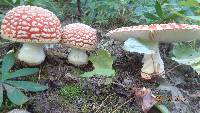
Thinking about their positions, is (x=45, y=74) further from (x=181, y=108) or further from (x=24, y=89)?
(x=181, y=108)

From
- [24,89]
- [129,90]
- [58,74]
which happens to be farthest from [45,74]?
[129,90]

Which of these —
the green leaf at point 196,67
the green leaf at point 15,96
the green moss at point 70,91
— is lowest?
the green moss at point 70,91

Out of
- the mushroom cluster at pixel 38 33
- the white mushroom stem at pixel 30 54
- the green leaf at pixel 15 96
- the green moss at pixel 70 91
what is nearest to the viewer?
the green leaf at pixel 15 96

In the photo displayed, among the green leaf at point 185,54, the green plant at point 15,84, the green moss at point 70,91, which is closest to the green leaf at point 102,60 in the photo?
the green moss at point 70,91

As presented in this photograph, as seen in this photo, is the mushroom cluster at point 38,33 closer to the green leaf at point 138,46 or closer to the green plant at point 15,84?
the green plant at point 15,84

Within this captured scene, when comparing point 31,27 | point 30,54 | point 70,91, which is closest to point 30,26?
point 31,27

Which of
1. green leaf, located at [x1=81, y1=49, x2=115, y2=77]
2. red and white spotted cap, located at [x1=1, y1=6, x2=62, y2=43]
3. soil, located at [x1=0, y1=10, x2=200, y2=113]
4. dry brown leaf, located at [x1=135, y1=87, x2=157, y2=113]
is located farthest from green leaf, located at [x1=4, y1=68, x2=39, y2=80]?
dry brown leaf, located at [x1=135, y1=87, x2=157, y2=113]

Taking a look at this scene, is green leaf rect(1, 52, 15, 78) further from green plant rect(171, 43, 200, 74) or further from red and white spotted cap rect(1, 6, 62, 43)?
green plant rect(171, 43, 200, 74)
